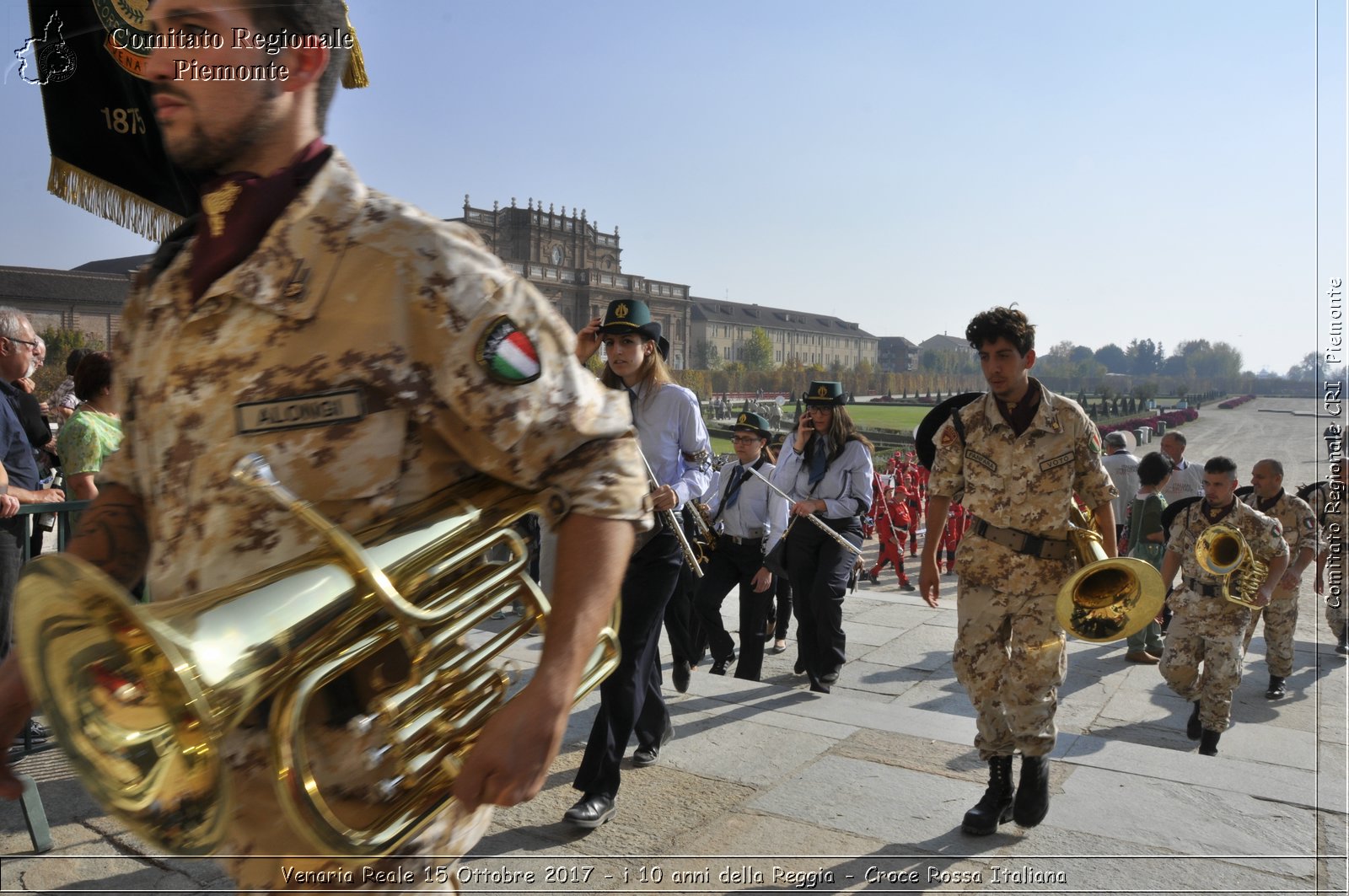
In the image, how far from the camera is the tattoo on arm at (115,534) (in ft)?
5.48

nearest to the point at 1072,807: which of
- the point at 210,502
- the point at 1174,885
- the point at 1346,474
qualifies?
the point at 1174,885

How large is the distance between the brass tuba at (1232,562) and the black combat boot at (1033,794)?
10.6ft

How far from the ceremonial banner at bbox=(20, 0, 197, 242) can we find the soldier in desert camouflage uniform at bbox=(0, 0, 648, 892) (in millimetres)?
3328

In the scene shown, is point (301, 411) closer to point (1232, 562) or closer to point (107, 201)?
point (107, 201)

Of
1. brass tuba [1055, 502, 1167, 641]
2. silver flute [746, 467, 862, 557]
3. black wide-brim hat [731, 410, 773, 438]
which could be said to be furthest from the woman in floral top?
brass tuba [1055, 502, 1167, 641]

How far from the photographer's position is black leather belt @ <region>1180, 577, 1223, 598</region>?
664 cm

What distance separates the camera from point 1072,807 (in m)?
4.20

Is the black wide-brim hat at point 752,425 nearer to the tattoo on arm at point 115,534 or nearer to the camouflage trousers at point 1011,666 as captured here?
the camouflage trousers at point 1011,666

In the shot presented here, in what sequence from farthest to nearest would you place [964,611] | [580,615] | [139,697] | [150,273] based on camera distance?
[964,611] < [150,273] < [580,615] < [139,697]

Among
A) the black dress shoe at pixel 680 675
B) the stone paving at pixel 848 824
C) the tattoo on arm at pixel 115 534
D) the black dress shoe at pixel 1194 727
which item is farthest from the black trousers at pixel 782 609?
the tattoo on arm at pixel 115 534

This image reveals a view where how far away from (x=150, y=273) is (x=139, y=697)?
0.80m

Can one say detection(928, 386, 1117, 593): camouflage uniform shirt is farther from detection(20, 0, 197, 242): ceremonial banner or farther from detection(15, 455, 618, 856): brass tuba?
detection(20, 0, 197, 242): ceremonial banner

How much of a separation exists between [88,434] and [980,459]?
4.67 meters

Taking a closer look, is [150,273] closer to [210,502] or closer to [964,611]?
[210,502]
